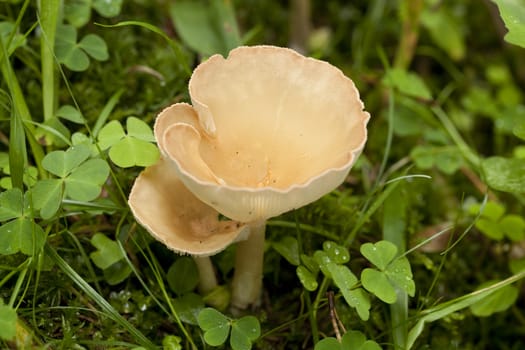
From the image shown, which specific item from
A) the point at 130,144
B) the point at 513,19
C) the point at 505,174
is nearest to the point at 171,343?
the point at 130,144

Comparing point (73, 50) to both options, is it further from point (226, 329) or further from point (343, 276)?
point (343, 276)

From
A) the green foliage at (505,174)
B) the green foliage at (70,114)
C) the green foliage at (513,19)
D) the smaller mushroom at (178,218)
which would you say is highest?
the green foliage at (513,19)

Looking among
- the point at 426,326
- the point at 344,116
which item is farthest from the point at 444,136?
the point at 344,116

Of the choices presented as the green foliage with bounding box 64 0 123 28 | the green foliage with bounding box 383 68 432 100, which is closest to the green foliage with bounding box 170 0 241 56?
the green foliage with bounding box 64 0 123 28

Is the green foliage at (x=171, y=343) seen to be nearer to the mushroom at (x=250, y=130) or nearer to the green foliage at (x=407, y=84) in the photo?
the mushroom at (x=250, y=130)

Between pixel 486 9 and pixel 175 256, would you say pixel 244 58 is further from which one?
pixel 486 9

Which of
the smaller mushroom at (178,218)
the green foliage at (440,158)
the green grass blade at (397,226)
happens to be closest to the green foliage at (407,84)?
the green foliage at (440,158)
